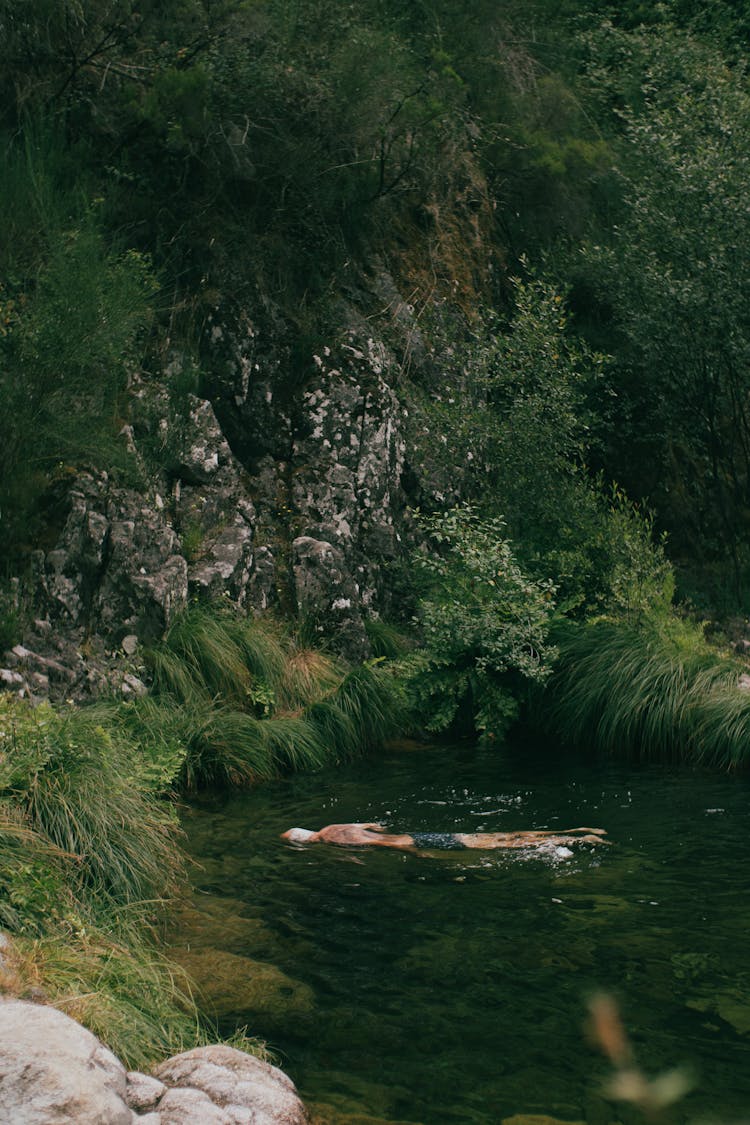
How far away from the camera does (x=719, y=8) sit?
19.5 metres

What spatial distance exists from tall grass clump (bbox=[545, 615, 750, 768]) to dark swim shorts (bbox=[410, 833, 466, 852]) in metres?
3.50

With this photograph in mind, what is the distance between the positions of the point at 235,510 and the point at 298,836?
5305 mm

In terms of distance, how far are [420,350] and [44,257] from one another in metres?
5.85

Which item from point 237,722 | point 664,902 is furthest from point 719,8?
point 664,902

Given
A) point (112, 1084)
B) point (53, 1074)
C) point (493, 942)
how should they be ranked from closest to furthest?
point (53, 1074)
point (112, 1084)
point (493, 942)

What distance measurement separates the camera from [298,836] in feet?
24.6

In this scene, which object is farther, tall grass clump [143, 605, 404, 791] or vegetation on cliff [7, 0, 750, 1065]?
vegetation on cliff [7, 0, 750, 1065]

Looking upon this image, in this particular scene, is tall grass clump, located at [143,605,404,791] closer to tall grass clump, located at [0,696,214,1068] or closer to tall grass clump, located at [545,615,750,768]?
tall grass clump, located at [545,615,750,768]

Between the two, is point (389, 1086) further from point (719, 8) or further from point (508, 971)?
point (719, 8)

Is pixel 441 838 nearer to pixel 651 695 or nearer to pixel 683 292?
pixel 651 695

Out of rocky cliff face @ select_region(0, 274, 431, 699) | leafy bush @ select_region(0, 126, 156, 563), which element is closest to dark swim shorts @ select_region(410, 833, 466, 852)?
rocky cliff face @ select_region(0, 274, 431, 699)

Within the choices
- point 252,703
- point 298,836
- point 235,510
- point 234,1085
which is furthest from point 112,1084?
point 235,510

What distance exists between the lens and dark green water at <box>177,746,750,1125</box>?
13.7 feet

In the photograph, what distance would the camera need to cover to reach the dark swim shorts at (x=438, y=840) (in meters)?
7.30
